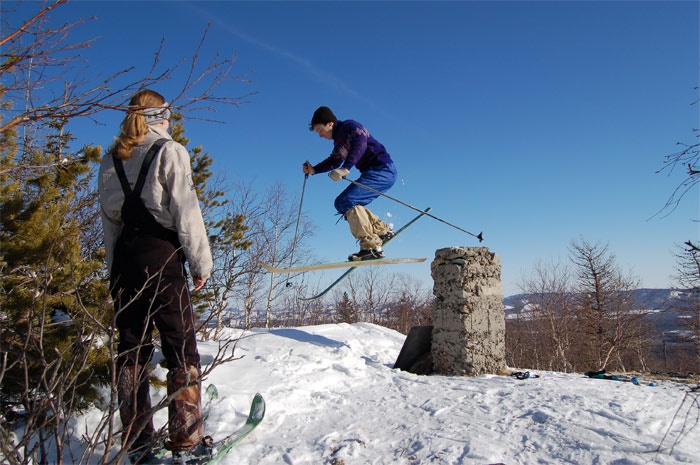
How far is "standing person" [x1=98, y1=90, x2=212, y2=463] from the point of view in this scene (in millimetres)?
2029

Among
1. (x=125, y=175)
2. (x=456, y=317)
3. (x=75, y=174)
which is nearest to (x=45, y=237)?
(x=75, y=174)

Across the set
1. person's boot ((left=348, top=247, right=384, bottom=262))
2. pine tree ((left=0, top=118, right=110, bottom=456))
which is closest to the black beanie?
person's boot ((left=348, top=247, right=384, bottom=262))

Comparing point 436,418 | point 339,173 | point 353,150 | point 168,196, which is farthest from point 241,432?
point 353,150

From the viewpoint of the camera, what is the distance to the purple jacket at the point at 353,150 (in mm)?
4699

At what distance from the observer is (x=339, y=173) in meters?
4.64

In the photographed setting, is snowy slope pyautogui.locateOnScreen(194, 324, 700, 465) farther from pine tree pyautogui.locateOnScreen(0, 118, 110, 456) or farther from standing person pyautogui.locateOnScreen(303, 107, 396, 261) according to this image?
standing person pyautogui.locateOnScreen(303, 107, 396, 261)

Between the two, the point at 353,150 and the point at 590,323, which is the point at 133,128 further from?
the point at 590,323

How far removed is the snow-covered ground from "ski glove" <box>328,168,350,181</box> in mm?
2058

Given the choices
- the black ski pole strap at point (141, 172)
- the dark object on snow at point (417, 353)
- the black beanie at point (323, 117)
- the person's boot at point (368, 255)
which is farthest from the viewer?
the dark object on snow at point (417, 353)

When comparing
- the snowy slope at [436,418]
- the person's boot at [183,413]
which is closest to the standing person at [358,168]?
the snowy slope at [436,418]

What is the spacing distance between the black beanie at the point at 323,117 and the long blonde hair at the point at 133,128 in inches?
112

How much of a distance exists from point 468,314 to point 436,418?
225 cm

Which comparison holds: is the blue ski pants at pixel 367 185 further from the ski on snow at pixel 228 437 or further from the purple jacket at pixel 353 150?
the ski on snow at pixel 228 437

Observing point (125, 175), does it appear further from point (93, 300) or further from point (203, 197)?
point (203, 197)
